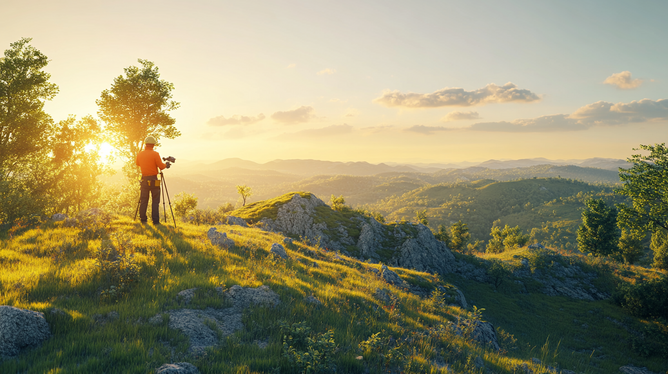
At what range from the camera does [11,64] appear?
24094 mm

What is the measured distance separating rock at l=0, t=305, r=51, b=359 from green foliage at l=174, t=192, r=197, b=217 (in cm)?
3503

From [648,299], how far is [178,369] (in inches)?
1761

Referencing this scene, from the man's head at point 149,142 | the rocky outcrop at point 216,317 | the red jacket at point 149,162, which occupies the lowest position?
the rocky outcrop at point 216,317

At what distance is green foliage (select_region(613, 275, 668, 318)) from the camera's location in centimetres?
2748

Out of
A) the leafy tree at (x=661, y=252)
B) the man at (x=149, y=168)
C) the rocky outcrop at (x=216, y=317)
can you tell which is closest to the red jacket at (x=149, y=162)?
the man at (x=149, y=168)

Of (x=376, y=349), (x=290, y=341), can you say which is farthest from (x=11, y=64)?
(x=376, y=349)

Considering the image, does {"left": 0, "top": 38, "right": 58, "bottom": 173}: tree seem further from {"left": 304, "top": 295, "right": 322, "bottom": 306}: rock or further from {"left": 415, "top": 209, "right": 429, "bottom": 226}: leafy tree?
{"left": 415, "top": 209, "right": 429, "bottom": 226}: leafy tree

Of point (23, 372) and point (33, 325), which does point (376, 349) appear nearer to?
point (23, 372)

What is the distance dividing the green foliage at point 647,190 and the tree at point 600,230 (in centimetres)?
3215

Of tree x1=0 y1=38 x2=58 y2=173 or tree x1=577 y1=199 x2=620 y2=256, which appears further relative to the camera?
tree x1=577 y1=199 x2=620 y2=256

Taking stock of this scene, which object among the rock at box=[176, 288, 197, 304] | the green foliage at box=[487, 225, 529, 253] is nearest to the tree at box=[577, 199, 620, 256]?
the green foliage at box=[487, 225, 529, 253]

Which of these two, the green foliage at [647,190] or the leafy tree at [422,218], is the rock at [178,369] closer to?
the green foliage at [647,190]

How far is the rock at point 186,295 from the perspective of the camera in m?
7.47

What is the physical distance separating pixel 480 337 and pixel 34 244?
18.0 meters
